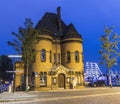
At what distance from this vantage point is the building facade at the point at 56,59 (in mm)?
45081

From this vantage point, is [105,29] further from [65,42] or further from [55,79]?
[55,79]

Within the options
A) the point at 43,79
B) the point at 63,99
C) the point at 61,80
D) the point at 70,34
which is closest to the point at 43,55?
the point at 43,79

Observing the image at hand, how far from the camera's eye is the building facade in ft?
148

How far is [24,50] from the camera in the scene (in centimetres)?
3825

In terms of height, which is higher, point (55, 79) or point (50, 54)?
point (50, 54)

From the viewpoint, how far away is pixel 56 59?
4975 cm

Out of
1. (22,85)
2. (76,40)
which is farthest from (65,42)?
(22,85)

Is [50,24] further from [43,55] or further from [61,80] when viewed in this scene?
[61,80]

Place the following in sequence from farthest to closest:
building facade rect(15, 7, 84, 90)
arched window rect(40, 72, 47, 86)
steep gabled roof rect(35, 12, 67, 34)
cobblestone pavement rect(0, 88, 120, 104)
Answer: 1. steep gabled roof rect(35, 12, 67, 34)
2. building facade rect(15, 7, 84, 90)
3. arched window rect(40, 72, 47, 86)
4. cobblestone pavement rect(0, 88, 120, 104)

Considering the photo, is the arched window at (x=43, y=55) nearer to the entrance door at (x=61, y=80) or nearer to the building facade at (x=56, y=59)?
the building facade at (x=56, y=59)

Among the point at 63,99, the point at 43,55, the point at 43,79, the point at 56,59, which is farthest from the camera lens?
the point at 56,59

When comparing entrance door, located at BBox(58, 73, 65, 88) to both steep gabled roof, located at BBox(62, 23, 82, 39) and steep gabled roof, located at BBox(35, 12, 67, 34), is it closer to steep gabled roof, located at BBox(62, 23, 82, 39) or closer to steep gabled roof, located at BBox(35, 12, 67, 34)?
steep gabled roof, located at BBox(62, 23, 82, 39)

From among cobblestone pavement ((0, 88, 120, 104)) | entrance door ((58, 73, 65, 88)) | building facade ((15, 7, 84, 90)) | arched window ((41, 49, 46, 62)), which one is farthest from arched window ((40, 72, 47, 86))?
cobblestone pavement ((0, 88, 120, 104))

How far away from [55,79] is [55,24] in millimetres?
14918
